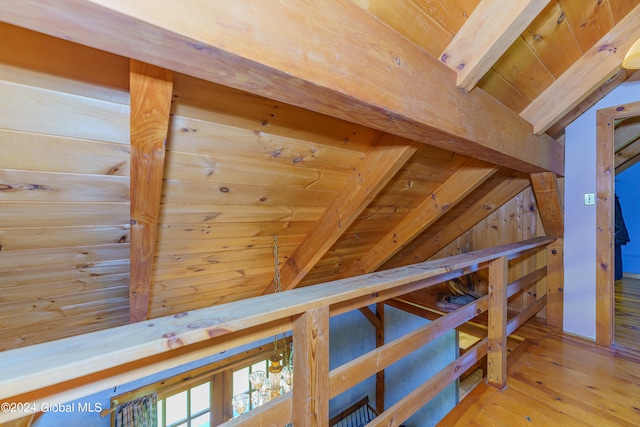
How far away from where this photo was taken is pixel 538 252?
2.86 m

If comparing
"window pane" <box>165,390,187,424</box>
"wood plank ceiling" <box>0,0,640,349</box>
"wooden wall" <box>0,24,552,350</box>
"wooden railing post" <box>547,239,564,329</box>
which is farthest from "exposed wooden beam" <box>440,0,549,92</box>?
"window pane" <box>165,390,187,424</box>

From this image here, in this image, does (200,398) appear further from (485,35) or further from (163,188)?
(485,35)

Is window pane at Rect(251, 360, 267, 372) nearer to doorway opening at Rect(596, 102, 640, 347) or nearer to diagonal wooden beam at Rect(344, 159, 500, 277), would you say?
diagonal wooden beam at Rect(344, 159, 500, 277)

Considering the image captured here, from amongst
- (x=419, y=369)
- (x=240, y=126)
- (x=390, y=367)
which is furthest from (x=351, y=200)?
(x=390, y=367)

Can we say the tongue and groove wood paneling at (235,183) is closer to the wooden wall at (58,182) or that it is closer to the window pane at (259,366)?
the wooden wall at (58,182)

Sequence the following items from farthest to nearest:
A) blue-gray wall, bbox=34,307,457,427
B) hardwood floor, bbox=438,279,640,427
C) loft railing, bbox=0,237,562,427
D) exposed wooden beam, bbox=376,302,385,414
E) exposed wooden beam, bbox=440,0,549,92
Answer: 1. exposed wooden beam, bbox=376,302,385,414
2. blue-gray wall, bbox=34,307,457,427
3. hardwood floor, bbox=438,279,640,427
4. exposed wooden beam, bbox=440,0,549,92
5. loft railing, bbox=0,237,562,427

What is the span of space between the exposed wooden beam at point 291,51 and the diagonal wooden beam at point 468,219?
1.98 metres

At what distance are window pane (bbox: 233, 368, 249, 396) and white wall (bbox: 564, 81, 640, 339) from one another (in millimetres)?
3571

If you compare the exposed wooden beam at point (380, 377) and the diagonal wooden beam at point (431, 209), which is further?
the exposed wooden beam at point (380, 377)

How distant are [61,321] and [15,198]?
1.22 m

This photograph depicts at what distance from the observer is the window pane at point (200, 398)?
3061 mm

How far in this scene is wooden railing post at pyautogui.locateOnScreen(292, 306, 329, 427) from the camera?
0.85m

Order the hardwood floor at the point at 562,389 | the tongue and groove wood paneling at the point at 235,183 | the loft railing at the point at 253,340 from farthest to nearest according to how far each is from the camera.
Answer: the hardwood floor at the point at 562,389 < the tongue and groove wood paneling at the point at 235,183 < the loft railing at the point at 253,340

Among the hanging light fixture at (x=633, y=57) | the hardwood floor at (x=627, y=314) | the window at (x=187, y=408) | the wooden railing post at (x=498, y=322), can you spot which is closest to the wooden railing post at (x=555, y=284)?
the hardwood floor at (x=627, y=314)
